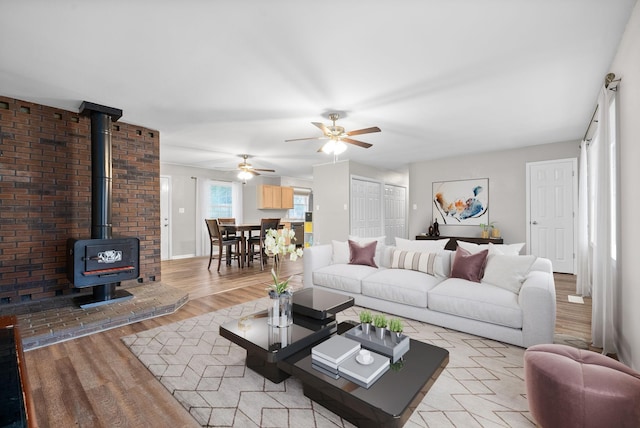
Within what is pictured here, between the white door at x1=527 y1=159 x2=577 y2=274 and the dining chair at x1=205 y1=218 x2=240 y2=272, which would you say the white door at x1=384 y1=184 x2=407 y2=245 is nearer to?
the white door at x1=527 y1=159 x2=577 y2=274

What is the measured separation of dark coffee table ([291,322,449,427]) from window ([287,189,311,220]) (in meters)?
8.37

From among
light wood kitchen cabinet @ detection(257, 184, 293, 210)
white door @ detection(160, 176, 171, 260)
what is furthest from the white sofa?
light wood kitchen cabinet @ detection(257, 184, 293, 210)

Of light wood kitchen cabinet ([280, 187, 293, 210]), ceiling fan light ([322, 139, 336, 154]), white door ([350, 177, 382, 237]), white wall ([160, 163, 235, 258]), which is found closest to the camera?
ceiling fan light ([322, 139, 336, 154])

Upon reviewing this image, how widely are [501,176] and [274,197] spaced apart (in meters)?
5.92

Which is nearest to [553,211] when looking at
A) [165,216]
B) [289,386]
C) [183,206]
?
[289,386]

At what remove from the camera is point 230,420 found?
1.65m

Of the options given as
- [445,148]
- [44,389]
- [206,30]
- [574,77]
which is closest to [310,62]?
[206,30]

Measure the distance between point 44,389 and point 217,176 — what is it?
6501 mm

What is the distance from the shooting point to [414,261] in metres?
3.44

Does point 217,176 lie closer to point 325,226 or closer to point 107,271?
point 325,226

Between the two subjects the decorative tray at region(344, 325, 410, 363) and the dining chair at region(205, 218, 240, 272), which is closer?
the decorative tray at region(344, 325, 410, 363)

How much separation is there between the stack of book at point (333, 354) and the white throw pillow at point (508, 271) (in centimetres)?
180

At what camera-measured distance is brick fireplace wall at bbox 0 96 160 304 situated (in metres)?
3.29

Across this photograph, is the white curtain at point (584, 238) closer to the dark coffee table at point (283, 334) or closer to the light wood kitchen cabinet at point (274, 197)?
the dark coffee table at point (283, 334)
